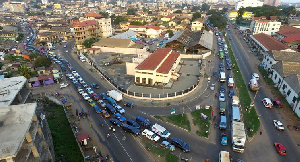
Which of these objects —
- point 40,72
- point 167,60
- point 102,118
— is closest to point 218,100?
point 167,60

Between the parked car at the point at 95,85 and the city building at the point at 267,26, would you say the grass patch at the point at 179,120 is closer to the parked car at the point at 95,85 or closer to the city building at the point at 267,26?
the parked car at the point at 95,85

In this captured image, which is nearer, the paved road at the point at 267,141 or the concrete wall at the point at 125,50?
the paved road at the point at 267,141

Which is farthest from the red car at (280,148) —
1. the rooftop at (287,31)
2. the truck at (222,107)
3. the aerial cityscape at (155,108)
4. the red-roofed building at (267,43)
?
the rooftop at (287,31)

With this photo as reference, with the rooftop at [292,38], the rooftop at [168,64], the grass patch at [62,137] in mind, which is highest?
the rooftop at [292,38]

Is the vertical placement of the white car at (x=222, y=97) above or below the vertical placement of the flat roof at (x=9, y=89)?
below

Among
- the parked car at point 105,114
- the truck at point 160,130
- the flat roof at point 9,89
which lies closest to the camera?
the flat roof at point 9,89

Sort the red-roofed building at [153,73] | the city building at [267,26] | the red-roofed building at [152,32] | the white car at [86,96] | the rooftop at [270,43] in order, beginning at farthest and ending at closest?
the red-roofed building at [152,32] → the city building at [267,26] → the rooftop at [270,43] → the red-roofed building at [153,73] → the white car at [86,96]

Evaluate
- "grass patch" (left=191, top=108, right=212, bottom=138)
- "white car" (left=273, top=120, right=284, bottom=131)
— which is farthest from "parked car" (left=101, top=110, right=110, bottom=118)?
"white car" (left=273, top=120, right=284, bottom=131)
